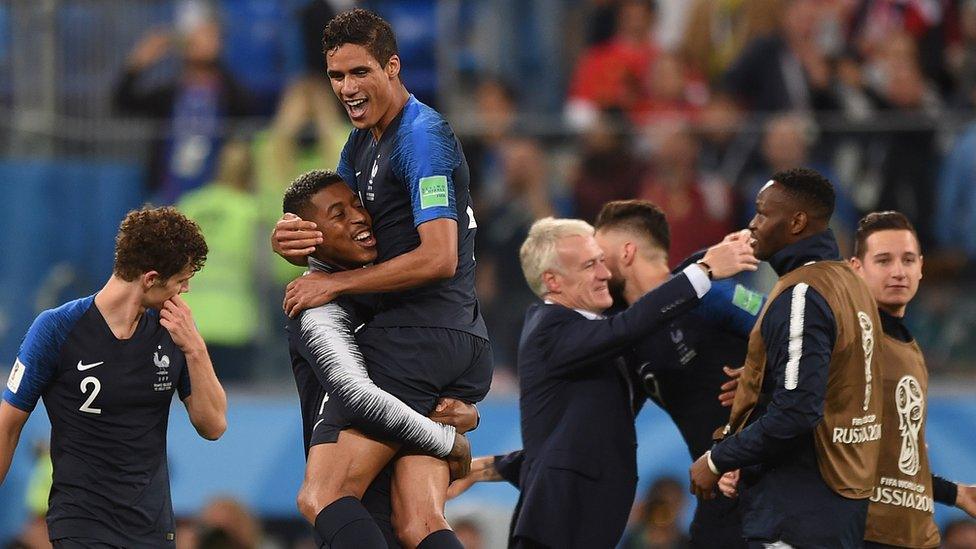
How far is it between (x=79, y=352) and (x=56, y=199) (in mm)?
5561

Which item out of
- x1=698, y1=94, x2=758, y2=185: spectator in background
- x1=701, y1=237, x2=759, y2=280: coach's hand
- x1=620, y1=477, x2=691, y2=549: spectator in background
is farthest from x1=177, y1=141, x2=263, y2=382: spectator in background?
x1=701, y1=237, x2=759, y2=280: coach's hand

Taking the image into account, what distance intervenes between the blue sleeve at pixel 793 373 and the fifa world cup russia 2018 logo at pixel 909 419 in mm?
685

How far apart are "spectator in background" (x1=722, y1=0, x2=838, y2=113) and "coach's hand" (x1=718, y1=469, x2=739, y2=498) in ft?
16.9

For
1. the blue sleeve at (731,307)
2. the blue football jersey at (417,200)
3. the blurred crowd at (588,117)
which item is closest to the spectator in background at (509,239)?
the blurred crowd at (588,117)

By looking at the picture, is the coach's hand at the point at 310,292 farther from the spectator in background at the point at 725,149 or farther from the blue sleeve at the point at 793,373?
the spectator in background at the point at 725,149

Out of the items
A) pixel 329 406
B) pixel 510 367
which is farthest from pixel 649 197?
pixel 329 406

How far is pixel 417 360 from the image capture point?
5.80 m

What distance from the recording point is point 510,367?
392 inches

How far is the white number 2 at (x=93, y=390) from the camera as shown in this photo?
5895mm

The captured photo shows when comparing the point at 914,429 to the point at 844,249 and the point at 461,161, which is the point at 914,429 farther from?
the point at 844,249

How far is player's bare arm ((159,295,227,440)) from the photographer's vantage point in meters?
6.02

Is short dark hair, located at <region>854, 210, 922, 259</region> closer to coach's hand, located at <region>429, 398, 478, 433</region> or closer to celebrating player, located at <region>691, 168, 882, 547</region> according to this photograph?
celebrating player, located at <region>691, 168, 882, 547</region>

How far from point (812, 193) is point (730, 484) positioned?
1167mm

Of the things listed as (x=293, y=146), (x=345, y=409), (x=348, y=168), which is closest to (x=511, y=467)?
(x=345, y=409)
